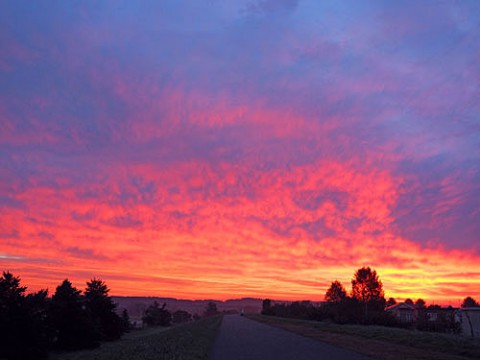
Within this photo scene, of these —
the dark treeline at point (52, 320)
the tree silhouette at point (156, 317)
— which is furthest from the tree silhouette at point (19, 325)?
the tree silhouette at point (156, 317)

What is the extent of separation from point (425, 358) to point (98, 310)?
24564 millimetres

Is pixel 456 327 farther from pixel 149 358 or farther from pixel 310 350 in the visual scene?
pixel 149 358

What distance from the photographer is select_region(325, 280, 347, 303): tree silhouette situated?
9662 cm

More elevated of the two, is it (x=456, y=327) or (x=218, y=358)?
(x=456, y=327)

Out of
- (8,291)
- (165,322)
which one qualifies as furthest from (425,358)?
(165,322)

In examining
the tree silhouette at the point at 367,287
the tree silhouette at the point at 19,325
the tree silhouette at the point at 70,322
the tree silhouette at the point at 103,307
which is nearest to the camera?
the tree silhouette at the point at 19,325

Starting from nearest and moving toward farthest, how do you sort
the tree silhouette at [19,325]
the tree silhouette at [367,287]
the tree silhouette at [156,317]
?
the tree silhouette at [19,325], the tree silhouette at [156,317], the tree silhouette at [367,287]

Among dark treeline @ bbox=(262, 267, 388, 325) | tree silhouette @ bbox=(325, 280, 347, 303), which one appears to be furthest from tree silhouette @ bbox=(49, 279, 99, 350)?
tree silhouette @ bbox=(325, 280, 347, 303)

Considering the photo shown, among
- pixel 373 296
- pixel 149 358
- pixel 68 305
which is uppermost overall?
pixel 373 296

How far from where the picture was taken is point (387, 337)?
3022 centimetres

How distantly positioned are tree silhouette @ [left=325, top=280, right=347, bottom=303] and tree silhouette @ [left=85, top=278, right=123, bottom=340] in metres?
68.5

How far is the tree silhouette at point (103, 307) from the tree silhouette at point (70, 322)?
232 inches

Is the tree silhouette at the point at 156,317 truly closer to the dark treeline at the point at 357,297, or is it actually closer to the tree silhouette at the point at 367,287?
the dark treeline at the point at 357,297

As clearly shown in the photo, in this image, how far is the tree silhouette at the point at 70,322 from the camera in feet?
88.4
